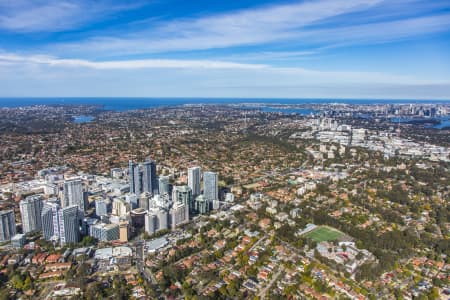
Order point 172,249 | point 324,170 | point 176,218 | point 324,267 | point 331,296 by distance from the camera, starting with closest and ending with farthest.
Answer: point 331,296 → point 324,267 → point 172,249 → point 176,218 → point 324,170

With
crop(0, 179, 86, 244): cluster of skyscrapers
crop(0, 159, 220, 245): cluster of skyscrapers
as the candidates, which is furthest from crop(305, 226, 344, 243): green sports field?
crop(0, 179, 86, 244): cluster of skyscrapers

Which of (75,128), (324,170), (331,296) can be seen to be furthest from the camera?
(75,128)

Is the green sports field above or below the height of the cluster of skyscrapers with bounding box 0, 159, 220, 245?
below

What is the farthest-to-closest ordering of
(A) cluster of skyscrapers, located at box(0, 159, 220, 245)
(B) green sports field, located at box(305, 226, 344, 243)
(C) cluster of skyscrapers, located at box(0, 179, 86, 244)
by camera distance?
(B) green sports field, located at box(305, 226, 344, 243) → (A) cluster of skyscrapers, located at box(0, 159, 220, 245) → (C) cluster of skyscrapers, located at box(0, 179, 86, 244)

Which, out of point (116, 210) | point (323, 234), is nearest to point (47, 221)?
point (116, 210)

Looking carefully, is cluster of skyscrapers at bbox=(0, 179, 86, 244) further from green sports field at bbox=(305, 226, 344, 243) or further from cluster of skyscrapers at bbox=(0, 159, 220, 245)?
green sports field at bbox=(305, 226, 344, 243)

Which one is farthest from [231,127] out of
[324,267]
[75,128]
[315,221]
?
[324,267]

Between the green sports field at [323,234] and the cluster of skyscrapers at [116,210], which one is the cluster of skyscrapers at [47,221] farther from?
the green sports field at [323,234]

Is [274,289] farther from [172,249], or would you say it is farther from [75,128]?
[75,128]

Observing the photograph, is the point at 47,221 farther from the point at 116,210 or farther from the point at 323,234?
the point at 323,234
